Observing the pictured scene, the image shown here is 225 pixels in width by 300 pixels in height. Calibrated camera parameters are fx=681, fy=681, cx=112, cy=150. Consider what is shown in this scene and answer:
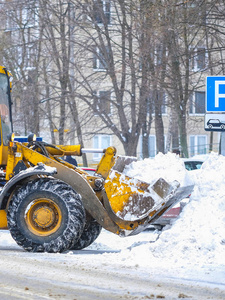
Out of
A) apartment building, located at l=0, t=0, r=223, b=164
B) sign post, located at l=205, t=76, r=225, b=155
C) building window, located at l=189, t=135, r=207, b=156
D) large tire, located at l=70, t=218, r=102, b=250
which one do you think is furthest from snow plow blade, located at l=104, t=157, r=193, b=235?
building window, located at l=189, t=135, r=207, b=156

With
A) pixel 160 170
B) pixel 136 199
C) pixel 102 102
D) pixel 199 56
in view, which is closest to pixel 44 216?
pixel 136 199

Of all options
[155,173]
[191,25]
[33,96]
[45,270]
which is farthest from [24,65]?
[45,270]

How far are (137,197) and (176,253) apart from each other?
1.14 meters

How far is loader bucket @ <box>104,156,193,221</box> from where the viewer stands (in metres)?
9.62

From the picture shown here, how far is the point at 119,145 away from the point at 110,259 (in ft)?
114

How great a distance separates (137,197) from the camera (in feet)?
31.8

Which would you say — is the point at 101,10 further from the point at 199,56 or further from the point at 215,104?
the point at 215,104

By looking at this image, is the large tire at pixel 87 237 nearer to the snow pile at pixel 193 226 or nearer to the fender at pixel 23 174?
the snow pile at pixel 193 226

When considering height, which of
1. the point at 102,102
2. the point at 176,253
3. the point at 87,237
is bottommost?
the point at 87,237

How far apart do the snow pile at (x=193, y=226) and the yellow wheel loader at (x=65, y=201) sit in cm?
27

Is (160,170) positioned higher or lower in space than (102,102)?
lower

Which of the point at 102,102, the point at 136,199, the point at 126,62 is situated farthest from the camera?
the point at 102,102

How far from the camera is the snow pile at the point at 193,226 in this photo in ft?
28.9

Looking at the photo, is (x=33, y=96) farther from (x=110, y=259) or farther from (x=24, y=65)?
(x=110, y=259)
